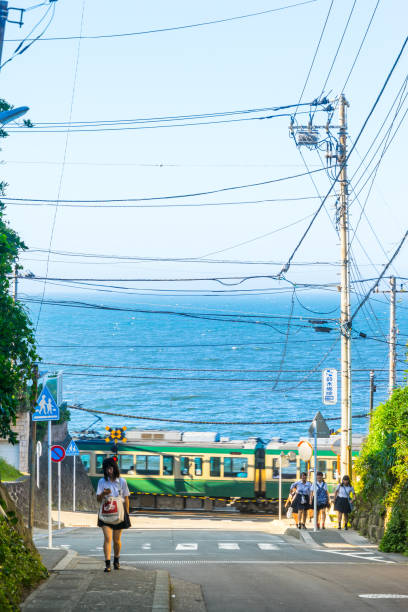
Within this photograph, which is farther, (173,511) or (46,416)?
(173,511)

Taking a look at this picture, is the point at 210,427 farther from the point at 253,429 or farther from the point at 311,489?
the point at 311,489

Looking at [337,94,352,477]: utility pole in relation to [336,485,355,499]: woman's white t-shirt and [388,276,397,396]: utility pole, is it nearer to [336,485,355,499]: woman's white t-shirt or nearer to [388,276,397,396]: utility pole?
[336,485,355,499]: woman's white t-shirt

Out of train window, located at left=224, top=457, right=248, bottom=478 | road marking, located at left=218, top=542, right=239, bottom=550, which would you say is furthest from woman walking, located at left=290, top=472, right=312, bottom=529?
train window, located at left=224, top=457, right=248, bottom=478

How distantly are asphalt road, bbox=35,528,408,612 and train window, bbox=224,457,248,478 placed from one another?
17.6 meters

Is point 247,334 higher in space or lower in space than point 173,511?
higher

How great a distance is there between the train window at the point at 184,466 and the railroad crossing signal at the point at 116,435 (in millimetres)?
2969

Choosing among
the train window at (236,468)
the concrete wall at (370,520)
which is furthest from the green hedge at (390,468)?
the train window at (236,468)

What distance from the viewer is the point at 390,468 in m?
19.7

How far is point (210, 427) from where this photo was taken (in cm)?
8956

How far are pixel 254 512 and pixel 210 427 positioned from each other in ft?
159

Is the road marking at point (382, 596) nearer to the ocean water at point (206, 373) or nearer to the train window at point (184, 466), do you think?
the train window at point (184, 466)

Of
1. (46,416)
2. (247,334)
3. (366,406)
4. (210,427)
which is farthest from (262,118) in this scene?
(247,334)

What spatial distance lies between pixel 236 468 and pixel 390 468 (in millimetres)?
21510

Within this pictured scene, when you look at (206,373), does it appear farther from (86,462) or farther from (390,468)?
(390,468)
